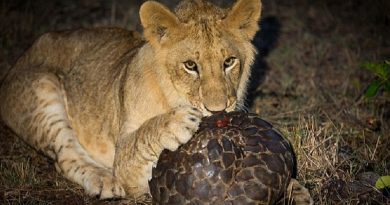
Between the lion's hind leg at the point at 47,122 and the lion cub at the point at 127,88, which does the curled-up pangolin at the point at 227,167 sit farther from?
the lion's hind leg at the point at 47,122

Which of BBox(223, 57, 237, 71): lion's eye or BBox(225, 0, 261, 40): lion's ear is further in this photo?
BBox(225, 0, 261, 40): lion's ear

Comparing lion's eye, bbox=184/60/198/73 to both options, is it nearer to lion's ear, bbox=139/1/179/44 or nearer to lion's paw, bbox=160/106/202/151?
lion's ear, bbox=139/1/179/44

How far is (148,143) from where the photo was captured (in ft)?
14.2

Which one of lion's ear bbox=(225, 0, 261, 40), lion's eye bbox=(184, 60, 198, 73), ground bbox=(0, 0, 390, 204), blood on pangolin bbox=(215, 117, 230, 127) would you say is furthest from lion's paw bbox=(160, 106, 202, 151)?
ground bbox=(0, 0, 390, 204)

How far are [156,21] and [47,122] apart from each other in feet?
6.02

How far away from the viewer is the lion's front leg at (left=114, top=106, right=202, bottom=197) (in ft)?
13.0

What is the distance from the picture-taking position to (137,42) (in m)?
6.07

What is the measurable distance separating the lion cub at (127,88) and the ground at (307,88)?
34 centimetres

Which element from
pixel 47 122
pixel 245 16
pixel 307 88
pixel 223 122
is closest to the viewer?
pixel 223 122

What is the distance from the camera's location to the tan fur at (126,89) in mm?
4367

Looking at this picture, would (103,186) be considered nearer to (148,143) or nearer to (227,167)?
(148,143)

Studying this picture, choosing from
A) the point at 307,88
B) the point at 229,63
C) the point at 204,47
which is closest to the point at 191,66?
the point at 204,47

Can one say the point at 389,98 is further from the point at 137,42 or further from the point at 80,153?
the point at 80,153

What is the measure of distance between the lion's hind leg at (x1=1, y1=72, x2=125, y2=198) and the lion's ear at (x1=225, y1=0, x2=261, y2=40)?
5.59ft
